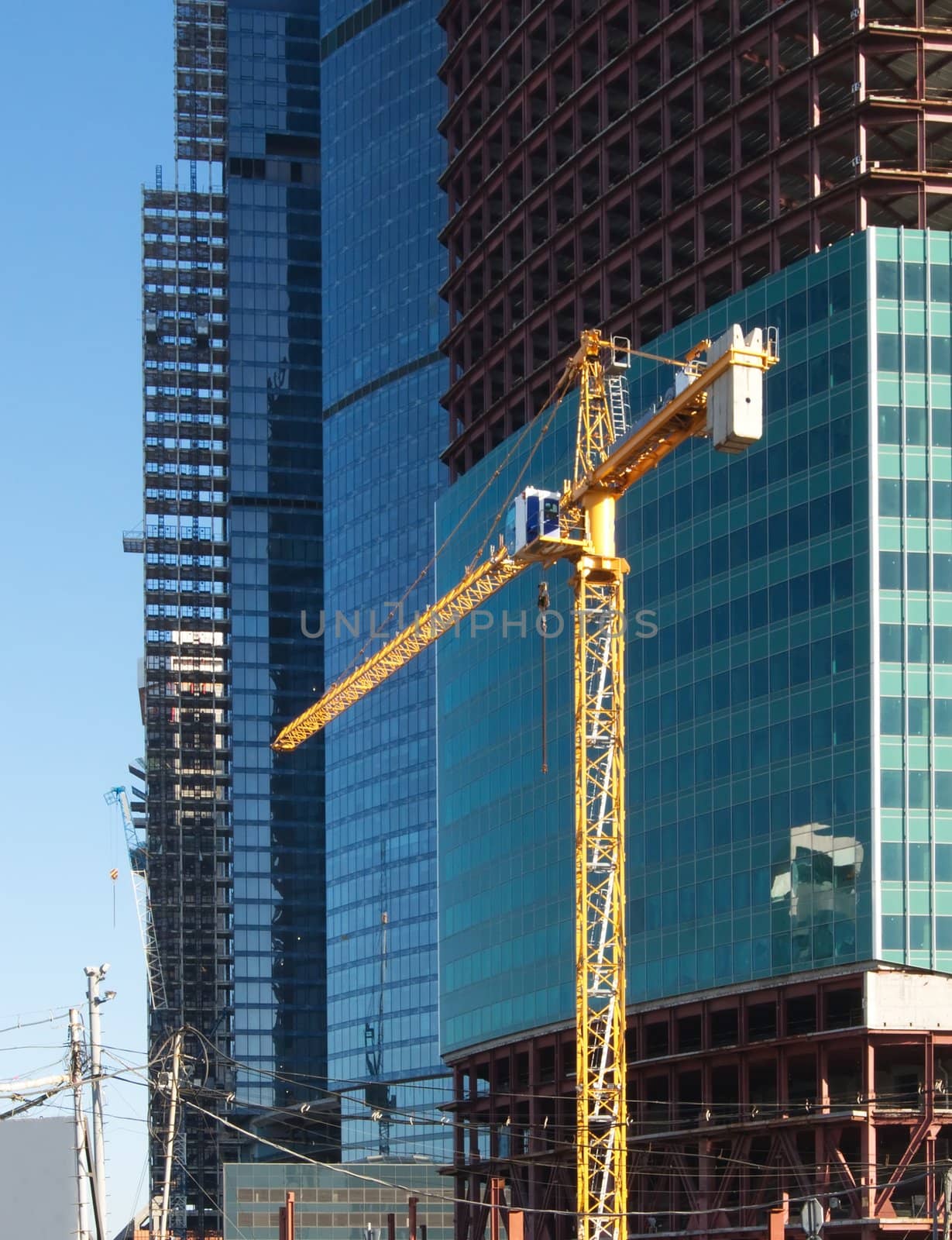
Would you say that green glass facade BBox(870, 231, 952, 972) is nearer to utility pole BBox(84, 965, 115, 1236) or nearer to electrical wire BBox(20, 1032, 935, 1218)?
electrical wire BBox(20, 1032, 935, 1218)

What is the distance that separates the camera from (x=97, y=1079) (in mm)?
63969

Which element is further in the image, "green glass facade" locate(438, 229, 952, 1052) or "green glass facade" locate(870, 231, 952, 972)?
"green glass facade" locate(438, 229, 952, 1052)

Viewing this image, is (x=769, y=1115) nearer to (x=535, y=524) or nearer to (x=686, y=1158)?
(x=686, y=1158)

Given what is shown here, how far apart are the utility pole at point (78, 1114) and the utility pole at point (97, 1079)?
40cm

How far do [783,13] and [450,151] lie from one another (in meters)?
53.7

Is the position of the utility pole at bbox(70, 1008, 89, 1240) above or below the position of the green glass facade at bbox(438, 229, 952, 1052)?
below

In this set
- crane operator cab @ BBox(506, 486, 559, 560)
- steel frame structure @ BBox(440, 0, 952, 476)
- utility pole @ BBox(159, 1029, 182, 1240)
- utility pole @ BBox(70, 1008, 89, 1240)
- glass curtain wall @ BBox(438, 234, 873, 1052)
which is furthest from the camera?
steel frame structure @ BBox(440, 0, 952, 476)

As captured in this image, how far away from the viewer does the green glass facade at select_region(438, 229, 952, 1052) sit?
11400 cm

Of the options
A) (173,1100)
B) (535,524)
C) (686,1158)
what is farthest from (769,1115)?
(173,1100)

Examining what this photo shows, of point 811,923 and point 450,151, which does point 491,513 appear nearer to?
point 450,151

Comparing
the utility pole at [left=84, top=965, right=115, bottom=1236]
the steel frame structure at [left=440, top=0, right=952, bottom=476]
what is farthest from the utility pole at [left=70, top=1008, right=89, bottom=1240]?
the steel frame structure at [left=440, top=0, right=952, bottom=476]

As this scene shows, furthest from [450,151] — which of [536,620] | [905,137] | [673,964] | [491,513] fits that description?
[673,964]

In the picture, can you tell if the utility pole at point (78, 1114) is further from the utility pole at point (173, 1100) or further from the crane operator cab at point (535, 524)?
the crane operator cab at point (535, 524)

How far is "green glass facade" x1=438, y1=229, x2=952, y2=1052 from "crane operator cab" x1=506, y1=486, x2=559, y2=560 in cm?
1435
